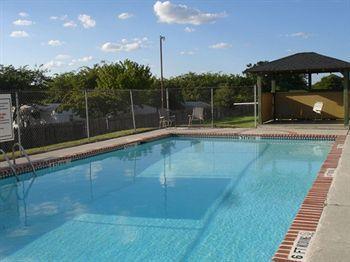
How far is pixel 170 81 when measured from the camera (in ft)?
137

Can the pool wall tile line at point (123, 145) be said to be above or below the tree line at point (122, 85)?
below

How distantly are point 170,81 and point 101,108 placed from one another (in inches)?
824

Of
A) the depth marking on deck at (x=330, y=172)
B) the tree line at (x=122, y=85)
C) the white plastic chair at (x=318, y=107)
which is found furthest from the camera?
the tree line at (x=122, y=85)

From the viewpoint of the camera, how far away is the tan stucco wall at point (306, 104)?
690 inches

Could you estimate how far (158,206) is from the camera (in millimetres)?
6621

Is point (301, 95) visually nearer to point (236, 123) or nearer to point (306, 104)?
point (306, 104)

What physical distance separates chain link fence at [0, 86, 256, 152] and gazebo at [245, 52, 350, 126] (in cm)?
121

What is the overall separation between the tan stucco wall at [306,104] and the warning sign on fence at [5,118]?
492 inches

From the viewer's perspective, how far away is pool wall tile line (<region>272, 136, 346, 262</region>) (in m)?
3.70

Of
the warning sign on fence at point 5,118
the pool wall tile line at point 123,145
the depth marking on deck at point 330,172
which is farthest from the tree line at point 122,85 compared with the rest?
the depth marking on deck at point 330,172

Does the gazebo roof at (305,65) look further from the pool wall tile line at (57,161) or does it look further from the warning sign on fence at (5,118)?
the warning sign on fence at (5,118)

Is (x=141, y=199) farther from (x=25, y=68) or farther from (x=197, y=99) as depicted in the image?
(x=25, y=68)

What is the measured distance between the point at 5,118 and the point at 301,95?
12.8 meters

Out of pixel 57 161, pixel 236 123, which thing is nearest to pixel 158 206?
pixel 57 161
